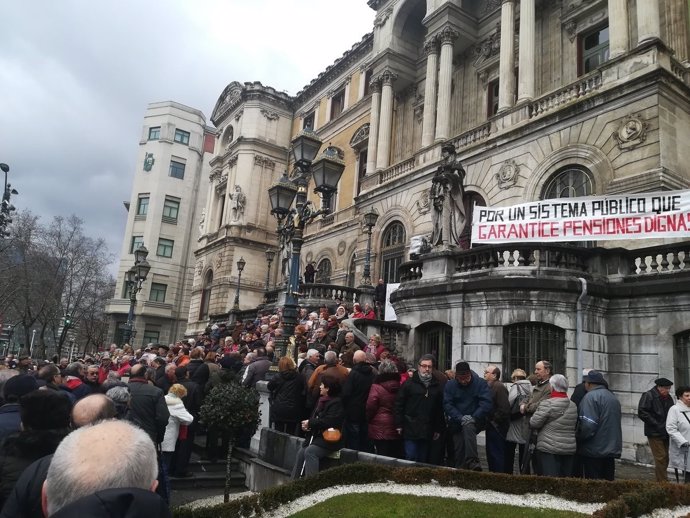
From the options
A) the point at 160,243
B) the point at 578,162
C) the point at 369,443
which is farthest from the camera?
the point at 160,243

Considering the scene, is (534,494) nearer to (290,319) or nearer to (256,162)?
(290,319)

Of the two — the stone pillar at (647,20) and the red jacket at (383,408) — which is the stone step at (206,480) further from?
the stone pillar at (647,20)

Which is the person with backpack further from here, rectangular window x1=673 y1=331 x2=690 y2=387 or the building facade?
the building facade

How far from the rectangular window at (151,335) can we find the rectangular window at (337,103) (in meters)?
26.4

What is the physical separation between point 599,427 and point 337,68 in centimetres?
3549

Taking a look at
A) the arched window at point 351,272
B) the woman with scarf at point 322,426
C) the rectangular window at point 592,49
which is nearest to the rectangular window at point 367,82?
the arched window at point 351,272

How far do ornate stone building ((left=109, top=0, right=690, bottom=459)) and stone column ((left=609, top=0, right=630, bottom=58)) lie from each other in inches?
1.7

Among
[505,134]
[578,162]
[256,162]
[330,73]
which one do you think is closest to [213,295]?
[256,162]

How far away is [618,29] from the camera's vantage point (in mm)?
17922

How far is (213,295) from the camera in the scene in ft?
135

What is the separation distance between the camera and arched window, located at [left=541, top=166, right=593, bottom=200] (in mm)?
18047

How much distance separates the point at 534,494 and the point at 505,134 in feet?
54.3

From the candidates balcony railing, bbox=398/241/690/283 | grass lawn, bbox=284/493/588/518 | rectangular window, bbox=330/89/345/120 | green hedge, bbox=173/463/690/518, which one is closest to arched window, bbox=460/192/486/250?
balcony railing, bbox=398/241/690/283

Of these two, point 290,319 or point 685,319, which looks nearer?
point 290,319
